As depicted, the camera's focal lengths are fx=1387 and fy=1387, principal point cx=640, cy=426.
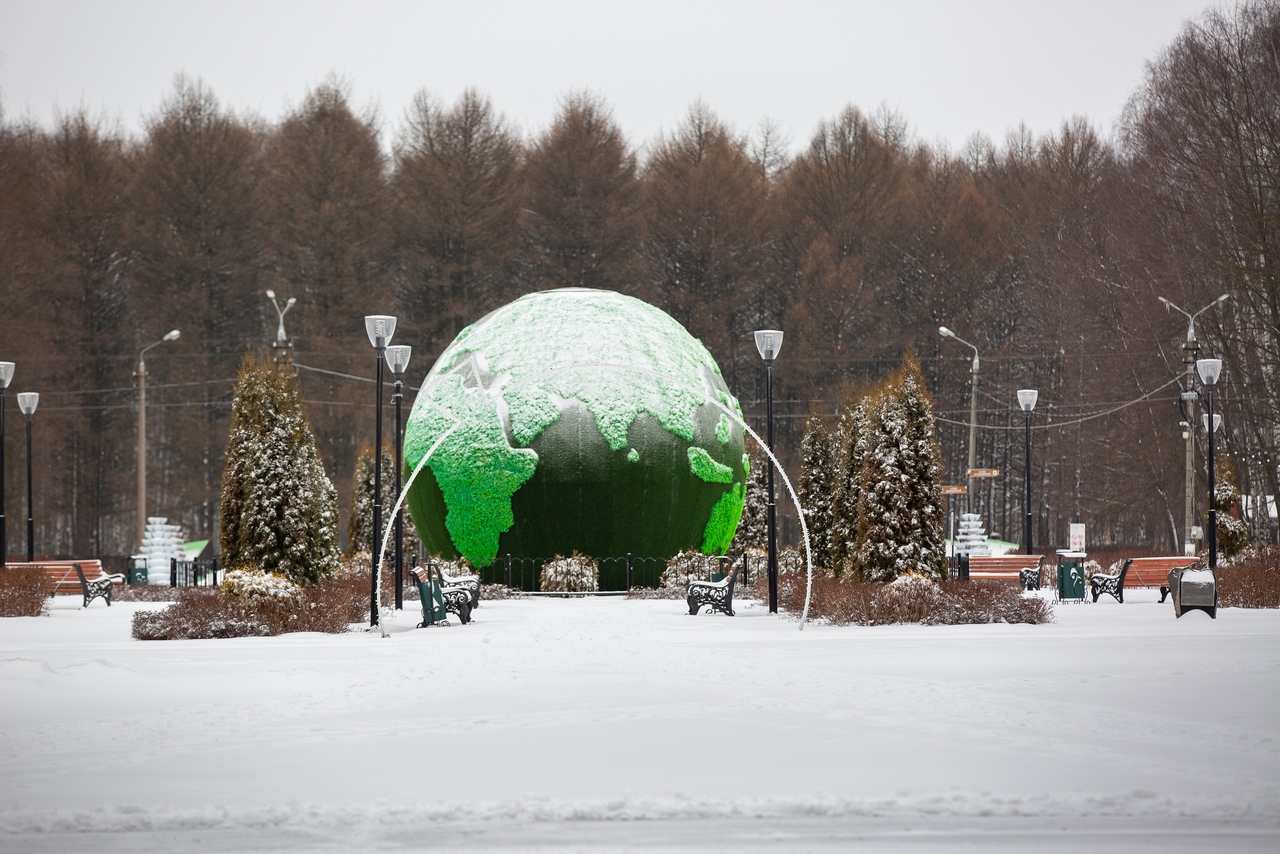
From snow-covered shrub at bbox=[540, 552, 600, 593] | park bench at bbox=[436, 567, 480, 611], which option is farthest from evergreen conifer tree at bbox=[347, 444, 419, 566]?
park bench at bbox=[436, 567, 480, 611]

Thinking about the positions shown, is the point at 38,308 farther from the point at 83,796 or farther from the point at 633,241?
the point at 83,796

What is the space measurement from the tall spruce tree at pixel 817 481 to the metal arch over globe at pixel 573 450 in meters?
2.47

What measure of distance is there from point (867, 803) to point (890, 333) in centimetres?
4223

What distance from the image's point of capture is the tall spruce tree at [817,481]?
28062 millimetres

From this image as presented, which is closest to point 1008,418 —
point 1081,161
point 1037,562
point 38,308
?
point 1081,161

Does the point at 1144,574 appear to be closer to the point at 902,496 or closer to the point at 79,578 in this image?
the point at 902,496

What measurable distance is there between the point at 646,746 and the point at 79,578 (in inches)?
745

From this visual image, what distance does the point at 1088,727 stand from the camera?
9227mm

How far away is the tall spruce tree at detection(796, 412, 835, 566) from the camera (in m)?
28.1

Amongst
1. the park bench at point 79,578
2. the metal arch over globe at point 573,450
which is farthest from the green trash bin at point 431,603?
the park bench at point 79,578

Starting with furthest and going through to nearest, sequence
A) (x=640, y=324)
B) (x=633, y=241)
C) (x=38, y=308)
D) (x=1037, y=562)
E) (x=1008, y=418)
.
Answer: (x=1008, y=418), (x=633, y=241), (x=38, y=308), (x=1037, y=562), (x=640, y=324)

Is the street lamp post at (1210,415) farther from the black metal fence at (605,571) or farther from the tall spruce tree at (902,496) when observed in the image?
the black metal fence at (605,571)

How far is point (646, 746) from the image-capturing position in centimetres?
862

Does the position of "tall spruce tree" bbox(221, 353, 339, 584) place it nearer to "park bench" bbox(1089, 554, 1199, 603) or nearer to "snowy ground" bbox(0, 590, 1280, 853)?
"snowy ground" bbox(0, 590, 1280, 853)
